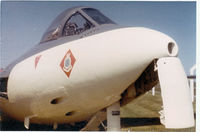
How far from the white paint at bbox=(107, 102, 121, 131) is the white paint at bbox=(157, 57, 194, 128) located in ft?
6.28

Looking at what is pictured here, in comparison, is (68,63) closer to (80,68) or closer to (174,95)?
(80,68)

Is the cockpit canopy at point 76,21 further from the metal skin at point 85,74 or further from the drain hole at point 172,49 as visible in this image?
the drain hole at point 172,49

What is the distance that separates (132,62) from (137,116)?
8.59m

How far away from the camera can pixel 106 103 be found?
651 cm

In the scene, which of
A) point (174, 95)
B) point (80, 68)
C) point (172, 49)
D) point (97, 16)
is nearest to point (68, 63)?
point (80, 68)

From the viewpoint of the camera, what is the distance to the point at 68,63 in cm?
603

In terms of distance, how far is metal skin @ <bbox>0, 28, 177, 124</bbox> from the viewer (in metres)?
5.21

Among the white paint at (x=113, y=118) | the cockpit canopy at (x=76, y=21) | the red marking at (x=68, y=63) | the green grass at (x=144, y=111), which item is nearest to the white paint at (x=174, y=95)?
the white paint at (x=113, y=118)

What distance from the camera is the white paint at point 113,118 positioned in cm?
668

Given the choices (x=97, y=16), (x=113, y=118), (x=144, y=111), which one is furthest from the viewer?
(x=144, y=111)

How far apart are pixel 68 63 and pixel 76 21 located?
64.4 inches

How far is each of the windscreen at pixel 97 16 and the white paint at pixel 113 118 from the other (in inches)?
90.1

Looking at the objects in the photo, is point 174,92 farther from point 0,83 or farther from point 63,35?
point 0,83

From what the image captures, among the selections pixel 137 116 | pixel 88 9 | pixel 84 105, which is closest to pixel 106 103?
pixel 84 105
